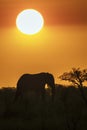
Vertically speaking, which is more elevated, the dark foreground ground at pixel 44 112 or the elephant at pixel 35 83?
the elephant at pixel 35 83

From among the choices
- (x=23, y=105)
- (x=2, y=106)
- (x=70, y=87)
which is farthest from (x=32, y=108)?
(x=70, y=87)

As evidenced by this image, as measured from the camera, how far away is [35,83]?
13469 mm

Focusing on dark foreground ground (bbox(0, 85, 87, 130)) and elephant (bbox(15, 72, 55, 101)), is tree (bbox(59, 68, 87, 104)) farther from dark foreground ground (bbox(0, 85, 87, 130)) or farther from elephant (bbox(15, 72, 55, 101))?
elephant (bbox(15, 72, 55, 101))

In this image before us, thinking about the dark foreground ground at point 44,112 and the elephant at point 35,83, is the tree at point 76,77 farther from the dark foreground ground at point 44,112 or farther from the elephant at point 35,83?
the elephant at point 35,83

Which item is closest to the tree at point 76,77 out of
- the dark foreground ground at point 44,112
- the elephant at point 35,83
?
the dark foreground ground at point 44,112

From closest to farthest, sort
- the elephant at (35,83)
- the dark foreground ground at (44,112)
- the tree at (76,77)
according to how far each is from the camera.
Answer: the dark foreground ground at (44,112)
the elephant at (35,83)
the tree at (76,77)

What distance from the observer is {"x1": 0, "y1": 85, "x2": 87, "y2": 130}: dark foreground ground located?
10.9 metres

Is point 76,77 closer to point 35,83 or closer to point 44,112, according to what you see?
point 35,83

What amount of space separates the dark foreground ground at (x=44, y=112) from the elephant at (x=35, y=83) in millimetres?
297

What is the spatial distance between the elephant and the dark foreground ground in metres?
0.30

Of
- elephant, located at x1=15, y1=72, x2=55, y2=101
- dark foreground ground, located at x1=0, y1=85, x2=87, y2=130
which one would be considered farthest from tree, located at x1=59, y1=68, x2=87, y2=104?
elephant, located at x1=15, y1=72, x2=55, y2=101

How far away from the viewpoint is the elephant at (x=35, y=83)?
1307 cm

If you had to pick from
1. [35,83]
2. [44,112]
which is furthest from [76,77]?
[44,112]

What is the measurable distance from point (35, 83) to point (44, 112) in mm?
1808
